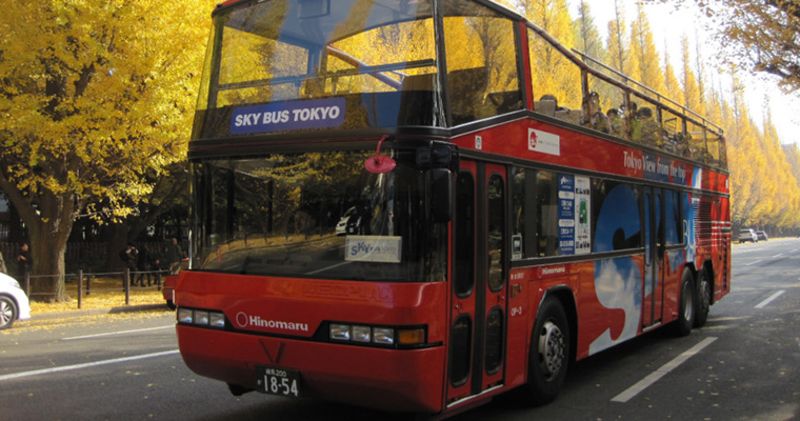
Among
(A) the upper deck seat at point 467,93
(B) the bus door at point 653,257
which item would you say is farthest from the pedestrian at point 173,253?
(A) the upper deck seat at point 467,93

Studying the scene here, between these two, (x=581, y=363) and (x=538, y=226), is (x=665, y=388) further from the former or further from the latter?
(x=538, y=226)

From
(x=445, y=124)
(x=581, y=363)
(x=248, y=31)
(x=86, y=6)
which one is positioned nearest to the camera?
(x=445, y=124)

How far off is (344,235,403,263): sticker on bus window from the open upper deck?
0.77m

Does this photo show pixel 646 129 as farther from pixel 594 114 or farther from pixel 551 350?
pixel 551 350

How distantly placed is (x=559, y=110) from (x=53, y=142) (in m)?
12.1

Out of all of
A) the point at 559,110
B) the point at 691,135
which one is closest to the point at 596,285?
the point at 559,110

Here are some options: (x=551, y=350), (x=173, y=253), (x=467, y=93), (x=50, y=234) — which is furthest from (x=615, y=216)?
(x=173, y=253)

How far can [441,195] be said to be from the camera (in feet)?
15.0

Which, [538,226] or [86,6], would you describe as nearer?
[538,226]

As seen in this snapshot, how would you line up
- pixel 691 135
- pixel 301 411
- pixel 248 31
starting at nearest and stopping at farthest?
pixel 248 31
pixel 301 411
pixel 691 135

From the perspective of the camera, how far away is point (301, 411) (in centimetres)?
616

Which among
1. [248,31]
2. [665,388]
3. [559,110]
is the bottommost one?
[665,388]

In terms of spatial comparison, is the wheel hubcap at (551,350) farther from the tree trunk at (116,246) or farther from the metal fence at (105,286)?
the tree trunk at (116,246)

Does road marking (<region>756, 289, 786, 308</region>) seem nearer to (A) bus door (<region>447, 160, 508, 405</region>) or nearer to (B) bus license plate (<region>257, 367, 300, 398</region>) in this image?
(A) bus door (<region>447, 160, 508, 405</region>)
